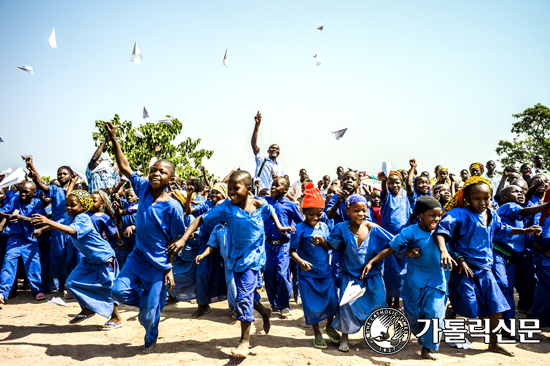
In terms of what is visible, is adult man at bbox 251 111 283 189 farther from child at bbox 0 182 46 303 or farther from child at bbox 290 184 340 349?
child at bbox 0 182 46 303

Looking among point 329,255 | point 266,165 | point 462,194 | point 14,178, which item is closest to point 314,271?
point 329,255

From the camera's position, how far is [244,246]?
14.1 feet

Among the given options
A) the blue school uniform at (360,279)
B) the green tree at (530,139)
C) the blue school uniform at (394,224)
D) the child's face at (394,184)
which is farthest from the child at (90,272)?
the green tree at (530,139)

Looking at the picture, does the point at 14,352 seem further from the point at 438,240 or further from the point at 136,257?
the point at 438,240

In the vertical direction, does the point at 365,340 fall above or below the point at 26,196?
below

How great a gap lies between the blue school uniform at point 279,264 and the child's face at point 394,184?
1.46 meters

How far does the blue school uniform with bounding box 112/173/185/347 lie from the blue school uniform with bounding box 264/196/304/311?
181cm

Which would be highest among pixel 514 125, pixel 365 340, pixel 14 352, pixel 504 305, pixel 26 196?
pixel 514 125

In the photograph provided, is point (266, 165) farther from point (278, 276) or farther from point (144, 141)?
point (144, 141)

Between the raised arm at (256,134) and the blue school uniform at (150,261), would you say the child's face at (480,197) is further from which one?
the raised arm at (256,134)

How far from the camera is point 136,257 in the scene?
437cm

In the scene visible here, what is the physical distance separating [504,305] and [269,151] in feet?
18.3

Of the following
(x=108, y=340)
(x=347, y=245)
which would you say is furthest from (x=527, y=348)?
(x=108, y=340)

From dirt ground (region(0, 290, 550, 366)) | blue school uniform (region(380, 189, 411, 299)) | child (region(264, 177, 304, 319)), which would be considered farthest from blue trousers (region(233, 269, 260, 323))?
blue school uniform (region(380, 189, 411, 299))
